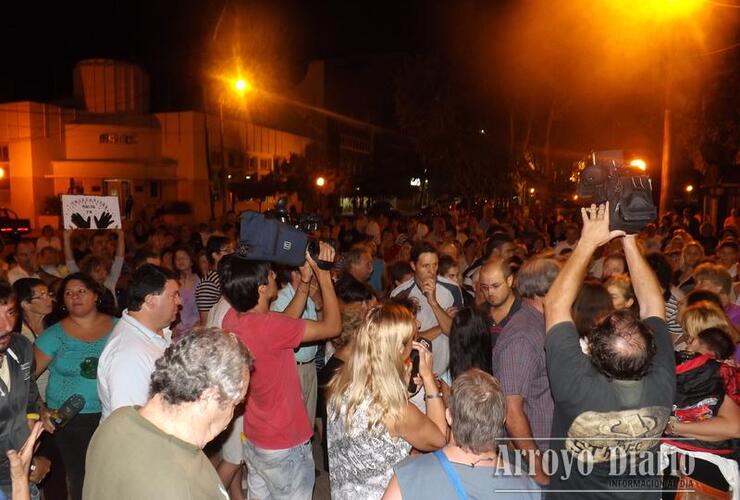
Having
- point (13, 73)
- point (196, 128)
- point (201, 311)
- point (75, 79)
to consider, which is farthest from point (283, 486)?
point (13, 73)

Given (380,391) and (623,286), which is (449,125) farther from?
(380,391)

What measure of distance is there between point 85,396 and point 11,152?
34410mm

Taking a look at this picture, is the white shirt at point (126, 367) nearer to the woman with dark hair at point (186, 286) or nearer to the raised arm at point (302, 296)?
the raised arm at point (302, 296)

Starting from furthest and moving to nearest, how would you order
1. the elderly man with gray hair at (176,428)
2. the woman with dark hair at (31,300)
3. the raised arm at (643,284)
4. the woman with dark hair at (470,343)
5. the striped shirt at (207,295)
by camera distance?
the striped shirt at (207,295), the woman with dark hair at (31,300), the woman with dark hair at (470,343), the raised arm at (643,284), the elderly man with gray hair at (176,428)

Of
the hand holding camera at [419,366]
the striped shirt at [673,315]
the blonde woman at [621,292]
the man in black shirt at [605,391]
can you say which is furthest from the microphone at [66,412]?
the striped shirt at [673,315]

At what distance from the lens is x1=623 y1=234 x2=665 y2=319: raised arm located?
119 inches

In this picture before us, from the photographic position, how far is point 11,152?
3262 centimetres

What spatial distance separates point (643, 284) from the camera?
308 cm

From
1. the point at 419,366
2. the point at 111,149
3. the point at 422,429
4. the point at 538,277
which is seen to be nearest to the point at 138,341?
the point at 419,366

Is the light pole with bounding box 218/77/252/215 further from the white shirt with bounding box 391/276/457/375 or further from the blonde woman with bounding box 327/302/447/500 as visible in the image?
the blonde woman with bounding box 327/302/447/500

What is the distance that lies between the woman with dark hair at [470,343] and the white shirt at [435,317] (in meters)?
0.83

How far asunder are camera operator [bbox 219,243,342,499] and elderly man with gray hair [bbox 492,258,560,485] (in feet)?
3.54

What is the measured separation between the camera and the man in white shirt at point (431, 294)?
5.30 meters

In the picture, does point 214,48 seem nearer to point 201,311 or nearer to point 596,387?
point 201,311
